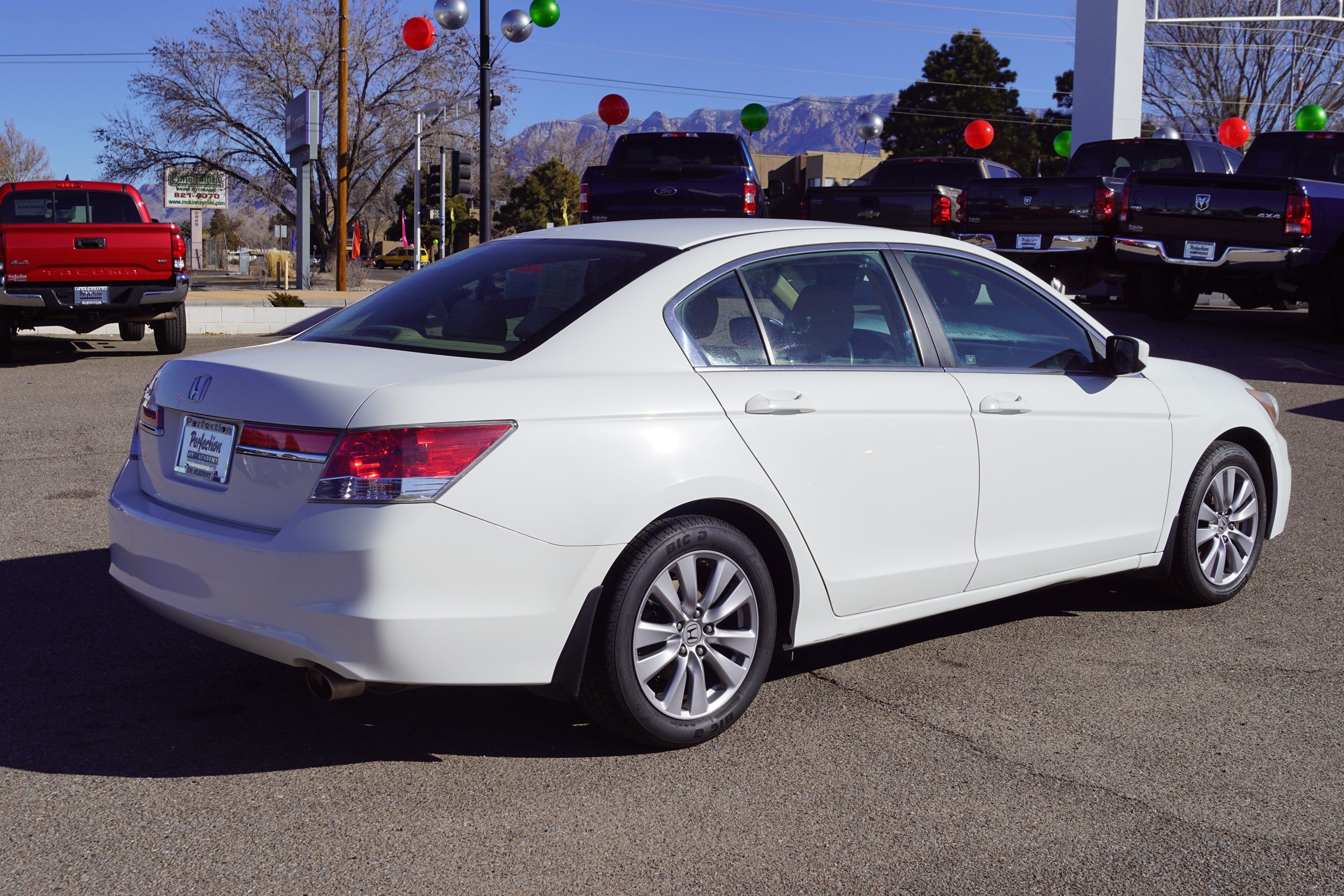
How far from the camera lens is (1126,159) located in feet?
61.4

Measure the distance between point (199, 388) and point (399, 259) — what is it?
67.8 meters

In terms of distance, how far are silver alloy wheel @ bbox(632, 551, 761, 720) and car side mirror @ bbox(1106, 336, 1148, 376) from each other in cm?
196

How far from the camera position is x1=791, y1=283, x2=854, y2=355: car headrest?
4207 millimetres

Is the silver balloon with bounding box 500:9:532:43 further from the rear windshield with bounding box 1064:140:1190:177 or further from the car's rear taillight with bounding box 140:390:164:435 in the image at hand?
the car's rear taillight with bounding box 140:390:164:435

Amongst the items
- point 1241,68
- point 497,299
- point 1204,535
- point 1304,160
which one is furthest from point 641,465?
point 1241,68

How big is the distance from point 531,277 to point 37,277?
37.4 ft

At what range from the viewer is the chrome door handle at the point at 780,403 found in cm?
388

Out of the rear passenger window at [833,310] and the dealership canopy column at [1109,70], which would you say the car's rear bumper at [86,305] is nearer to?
the rear passenger window at [833,310]

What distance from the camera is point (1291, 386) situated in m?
12.3

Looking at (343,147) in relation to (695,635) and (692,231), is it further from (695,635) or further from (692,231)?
(695,635)

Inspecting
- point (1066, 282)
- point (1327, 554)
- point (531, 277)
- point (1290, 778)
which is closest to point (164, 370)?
point (531, 277)

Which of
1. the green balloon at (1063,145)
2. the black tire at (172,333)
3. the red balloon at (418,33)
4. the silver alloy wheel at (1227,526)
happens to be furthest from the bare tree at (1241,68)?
the silver alloy wheel at (1227,526)

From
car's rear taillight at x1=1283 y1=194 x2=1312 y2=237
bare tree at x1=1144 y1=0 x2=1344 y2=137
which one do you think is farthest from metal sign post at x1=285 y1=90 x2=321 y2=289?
bare tree at x1=1144 y1=0 x2=1344 y2=137

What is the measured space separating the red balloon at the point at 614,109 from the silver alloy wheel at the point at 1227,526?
27.1 m
